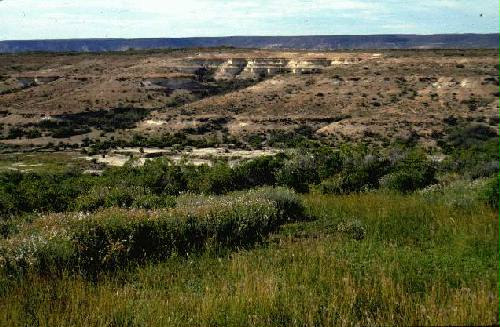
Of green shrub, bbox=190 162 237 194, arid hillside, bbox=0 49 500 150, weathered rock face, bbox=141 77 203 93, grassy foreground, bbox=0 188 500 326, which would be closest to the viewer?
grassy foreground, bbox=0 188 500 326

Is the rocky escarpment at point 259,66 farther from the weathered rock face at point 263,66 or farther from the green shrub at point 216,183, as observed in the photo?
the green shrub at point 216,183

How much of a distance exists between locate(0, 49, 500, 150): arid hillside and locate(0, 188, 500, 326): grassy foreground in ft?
127

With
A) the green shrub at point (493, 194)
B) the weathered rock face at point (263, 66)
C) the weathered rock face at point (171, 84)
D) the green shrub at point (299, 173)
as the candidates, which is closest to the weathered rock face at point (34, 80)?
the weathered rock face at point (171, 84)

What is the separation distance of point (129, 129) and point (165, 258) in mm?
53475

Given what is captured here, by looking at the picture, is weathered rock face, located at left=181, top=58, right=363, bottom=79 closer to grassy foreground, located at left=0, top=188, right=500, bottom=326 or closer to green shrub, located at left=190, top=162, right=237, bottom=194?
green shrub, located at left=190, top=162, right=237, bottom=194

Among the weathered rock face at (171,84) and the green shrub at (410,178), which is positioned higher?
the green shrub at (410,178)

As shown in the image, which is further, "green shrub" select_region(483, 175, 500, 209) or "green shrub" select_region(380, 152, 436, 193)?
"green shrub" select_region(380, 152, 436, 193)

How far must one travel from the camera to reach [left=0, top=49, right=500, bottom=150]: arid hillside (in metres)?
53.1

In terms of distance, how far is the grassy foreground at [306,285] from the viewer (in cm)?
494

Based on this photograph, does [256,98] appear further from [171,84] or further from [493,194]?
[493,194]

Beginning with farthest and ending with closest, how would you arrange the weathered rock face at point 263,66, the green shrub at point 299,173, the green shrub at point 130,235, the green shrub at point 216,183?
the weathered rock face at point 263,66
the green shrub at point 216,183
the green shrub at point 299,173
the green shrub at point 130,235

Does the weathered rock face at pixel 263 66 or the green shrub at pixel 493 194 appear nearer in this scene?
the green shrub at pixel 493 194

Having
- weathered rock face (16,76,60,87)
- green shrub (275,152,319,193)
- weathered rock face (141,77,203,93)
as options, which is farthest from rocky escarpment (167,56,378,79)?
green shrub (275,152,319,193)

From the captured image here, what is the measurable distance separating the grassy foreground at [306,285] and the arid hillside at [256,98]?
127 ft
